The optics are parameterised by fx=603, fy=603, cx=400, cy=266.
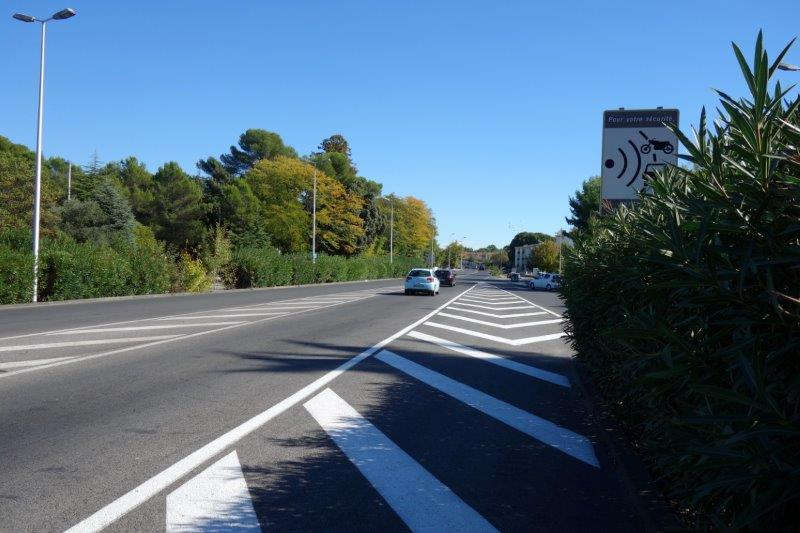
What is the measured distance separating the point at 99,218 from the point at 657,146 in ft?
133

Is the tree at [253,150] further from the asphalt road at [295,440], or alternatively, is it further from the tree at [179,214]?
the asphalt road at [295,440]

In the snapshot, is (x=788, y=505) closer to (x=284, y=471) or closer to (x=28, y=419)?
(x=284, y=471)

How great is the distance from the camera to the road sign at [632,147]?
831cm

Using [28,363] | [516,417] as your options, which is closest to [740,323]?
[516,417]

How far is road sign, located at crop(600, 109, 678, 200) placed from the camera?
8.31 metres

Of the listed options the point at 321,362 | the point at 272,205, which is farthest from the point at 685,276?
the point at 272,205

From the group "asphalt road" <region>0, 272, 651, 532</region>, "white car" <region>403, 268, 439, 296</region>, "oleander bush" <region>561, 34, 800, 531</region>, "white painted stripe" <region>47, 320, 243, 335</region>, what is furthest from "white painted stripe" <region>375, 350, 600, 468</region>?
"white car" <region>403, 268, 439, 296</region>

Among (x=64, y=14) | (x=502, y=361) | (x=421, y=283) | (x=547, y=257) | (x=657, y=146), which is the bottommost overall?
(x=502, y=361)

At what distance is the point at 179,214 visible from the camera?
56.1 meters

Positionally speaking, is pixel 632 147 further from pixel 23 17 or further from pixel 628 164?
pixel 23 17

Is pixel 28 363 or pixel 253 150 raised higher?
pixel 253 150

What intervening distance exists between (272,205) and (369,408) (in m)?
53.4

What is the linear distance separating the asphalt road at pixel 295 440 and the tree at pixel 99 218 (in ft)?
104

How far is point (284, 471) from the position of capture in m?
4.74
